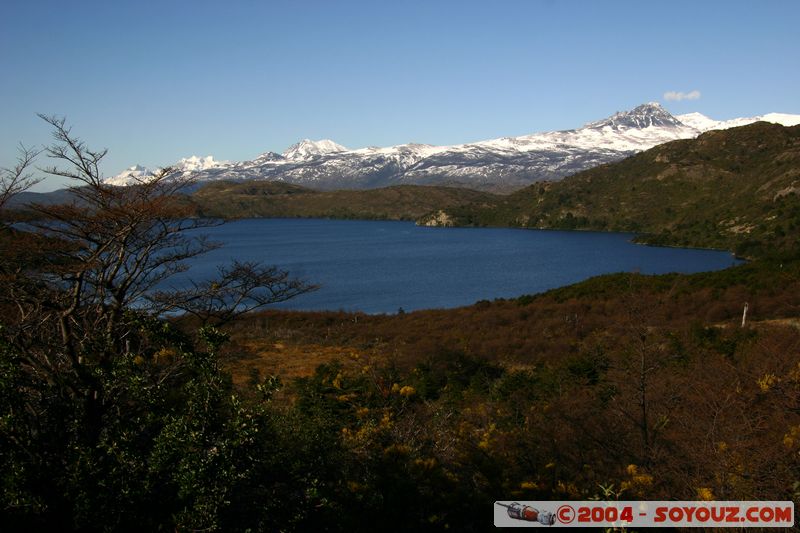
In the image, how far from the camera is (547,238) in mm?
142375

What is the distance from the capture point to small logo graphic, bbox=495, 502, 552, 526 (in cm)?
862

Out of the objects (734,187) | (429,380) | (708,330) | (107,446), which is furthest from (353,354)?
(734,187)

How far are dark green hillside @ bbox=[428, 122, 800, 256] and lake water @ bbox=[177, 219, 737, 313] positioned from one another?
36.8ft

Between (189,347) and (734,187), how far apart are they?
164 metres

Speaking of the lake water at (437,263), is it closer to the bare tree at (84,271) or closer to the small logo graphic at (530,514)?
the bare tree at (84,271)

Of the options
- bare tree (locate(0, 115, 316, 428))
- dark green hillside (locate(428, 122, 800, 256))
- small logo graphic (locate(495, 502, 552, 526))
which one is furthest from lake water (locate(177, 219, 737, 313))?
small logo graphic (locate(495, 502, 552, 526))

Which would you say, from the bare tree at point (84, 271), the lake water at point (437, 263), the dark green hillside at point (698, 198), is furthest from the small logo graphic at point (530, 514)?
the dark green hillside at point (698, 198)

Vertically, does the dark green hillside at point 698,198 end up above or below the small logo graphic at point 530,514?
above

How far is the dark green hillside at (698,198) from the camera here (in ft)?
379

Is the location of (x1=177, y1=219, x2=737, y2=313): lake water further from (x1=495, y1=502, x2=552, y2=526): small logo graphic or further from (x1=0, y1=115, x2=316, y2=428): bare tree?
(x1=495, y1=502, x2=552, y2=526): small logo graphic

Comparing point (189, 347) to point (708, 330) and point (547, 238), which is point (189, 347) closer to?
point (708, 330)

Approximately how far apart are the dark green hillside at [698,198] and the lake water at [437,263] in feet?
36.8

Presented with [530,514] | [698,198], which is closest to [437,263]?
[530,514]

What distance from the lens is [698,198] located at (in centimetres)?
15125
